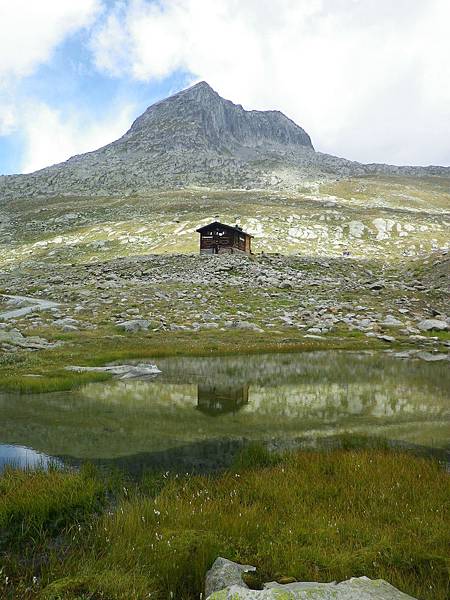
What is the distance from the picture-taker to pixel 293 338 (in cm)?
2795

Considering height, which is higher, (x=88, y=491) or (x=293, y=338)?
(x=88, y=491)

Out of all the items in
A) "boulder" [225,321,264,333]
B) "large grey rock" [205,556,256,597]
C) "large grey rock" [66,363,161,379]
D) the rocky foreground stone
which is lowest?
"boulder" [225,321,264,333]

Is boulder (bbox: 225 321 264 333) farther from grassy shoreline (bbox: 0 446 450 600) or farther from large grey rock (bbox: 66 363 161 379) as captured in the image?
grassy shoreline (bbox: 0 446 450 600)

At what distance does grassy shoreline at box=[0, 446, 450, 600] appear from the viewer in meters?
4.99

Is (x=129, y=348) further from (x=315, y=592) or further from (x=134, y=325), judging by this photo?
(x=315, y=592)

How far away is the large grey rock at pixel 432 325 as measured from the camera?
2983 cm

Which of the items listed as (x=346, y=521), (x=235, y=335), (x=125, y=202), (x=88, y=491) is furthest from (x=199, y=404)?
(x=125, y=202)

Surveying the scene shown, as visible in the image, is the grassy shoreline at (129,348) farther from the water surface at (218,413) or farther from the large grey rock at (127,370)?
the water surface at (218,413)

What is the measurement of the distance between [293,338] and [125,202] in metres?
133

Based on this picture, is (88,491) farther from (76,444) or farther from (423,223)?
(423,223)

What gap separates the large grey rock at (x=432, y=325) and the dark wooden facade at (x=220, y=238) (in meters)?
40.0

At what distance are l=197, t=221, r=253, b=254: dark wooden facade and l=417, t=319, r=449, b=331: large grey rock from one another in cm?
3999

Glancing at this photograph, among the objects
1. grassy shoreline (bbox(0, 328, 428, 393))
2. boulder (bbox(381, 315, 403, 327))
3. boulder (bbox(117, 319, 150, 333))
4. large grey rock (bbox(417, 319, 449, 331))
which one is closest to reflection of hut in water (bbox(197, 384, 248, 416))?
grassy shoreline (bbox(0, 328, 428, 393))

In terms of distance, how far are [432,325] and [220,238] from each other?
44084 millimetres
